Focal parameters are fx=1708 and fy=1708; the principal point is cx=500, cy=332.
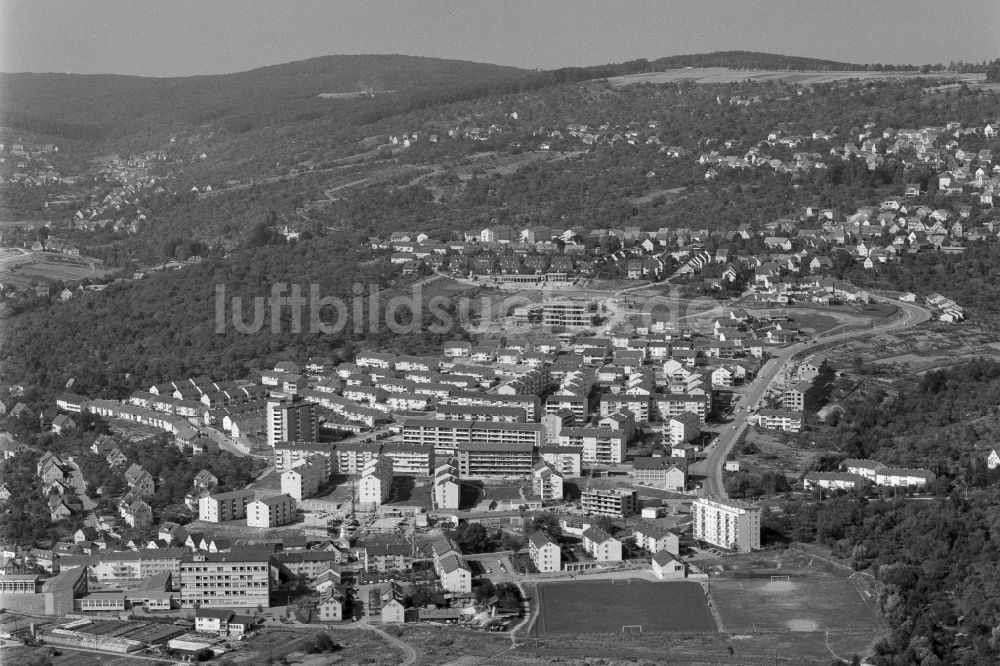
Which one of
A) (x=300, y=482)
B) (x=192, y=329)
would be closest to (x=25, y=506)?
(x=300, y=482)

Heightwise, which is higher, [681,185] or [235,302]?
[681,185]

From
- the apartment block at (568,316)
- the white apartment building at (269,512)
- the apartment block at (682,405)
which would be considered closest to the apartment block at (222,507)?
the white apartment building at (269,512)

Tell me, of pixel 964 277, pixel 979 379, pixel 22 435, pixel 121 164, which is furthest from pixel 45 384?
pixel 121 164

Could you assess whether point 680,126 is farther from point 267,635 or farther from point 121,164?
point 267,635

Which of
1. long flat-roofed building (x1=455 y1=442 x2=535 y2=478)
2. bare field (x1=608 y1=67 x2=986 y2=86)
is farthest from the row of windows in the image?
bare field (x1=608 y1=67 x2=986 y2=86)

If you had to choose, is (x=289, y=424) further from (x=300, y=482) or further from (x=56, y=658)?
(x=56, y=658)

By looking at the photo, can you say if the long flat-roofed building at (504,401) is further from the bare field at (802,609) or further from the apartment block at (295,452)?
the bare field at (802,609)
